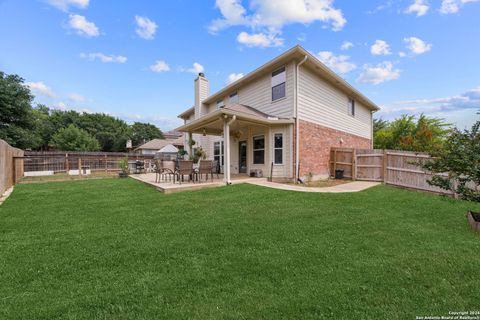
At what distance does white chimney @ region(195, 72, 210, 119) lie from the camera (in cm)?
1606

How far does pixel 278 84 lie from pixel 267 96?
2.79 ft

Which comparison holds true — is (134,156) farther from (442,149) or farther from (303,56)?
(442,149)

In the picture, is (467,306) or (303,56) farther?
(303,56)

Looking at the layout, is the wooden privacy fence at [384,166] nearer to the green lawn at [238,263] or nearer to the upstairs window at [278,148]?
the green lawn at [238,263]

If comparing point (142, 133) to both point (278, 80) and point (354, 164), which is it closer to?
point (278, 80)

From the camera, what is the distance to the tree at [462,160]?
4398 mm

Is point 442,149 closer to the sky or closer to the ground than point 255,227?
closer to the sky

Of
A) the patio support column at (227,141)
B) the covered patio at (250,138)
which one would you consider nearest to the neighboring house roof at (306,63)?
the covered patio at (250,138)


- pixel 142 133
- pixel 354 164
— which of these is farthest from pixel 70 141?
pixel 354 164

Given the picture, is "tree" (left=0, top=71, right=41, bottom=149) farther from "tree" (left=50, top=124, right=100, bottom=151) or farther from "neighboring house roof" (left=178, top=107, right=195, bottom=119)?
"tree" (left=50, top=124, right=100, bottom=151)

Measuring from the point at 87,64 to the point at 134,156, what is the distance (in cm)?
1206

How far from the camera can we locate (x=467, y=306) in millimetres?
2154

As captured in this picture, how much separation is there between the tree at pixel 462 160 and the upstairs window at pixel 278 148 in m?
5.80

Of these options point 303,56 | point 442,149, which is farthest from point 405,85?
point 442,149
